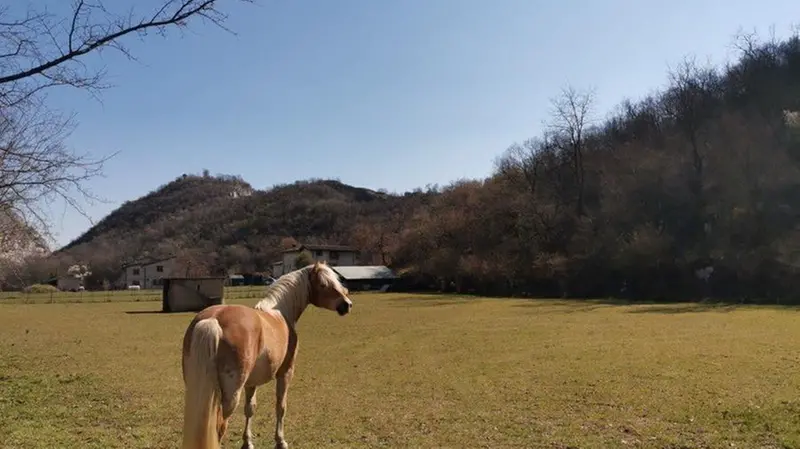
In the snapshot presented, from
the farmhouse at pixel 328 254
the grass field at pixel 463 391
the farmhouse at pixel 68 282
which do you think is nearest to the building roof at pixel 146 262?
the farmhouse at pixel 68 282

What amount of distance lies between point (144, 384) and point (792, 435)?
36.5ft

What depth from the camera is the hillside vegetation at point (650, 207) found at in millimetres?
46906

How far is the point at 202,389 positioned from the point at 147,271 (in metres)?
130

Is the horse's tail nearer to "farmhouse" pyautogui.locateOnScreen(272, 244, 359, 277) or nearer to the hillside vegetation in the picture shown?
the hillside vegetation

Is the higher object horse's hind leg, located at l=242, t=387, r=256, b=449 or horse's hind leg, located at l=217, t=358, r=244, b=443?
horse's hind leg, located at l=217, t=358, r=244, b=443

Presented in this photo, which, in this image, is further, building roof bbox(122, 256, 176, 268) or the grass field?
building roof bbox(122, 256, 176, 268)

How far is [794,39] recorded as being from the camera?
201 ft

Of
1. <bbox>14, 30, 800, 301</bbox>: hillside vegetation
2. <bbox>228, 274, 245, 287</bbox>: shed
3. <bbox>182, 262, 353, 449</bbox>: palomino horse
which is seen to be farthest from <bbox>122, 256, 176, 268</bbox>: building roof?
<bbox>182, 262, 353, 449</bbox>: palomino horse

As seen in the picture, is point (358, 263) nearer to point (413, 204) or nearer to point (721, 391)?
point (413, 204)

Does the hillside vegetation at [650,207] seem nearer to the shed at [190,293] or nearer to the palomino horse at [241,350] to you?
the shed at [190,293]

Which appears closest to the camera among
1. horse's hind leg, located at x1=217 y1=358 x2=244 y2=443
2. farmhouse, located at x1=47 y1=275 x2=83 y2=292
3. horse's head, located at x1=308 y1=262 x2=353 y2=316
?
horse's hind leg, located at x1=217 y1=358 x2=244 y2=443

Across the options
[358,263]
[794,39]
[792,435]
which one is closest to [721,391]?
[792,435]

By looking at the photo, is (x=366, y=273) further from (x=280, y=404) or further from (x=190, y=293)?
(x=280, y=404)

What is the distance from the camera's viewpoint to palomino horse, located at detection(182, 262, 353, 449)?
4922 millimetres
